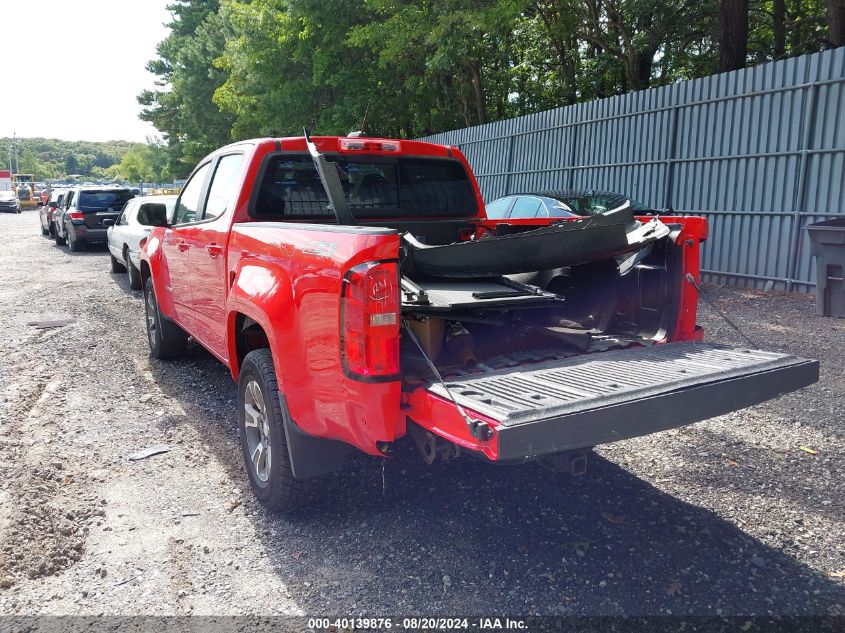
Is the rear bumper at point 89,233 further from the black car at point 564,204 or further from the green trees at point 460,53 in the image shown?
the black car at point 564,204

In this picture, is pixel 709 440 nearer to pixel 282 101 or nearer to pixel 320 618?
pixel 320 618

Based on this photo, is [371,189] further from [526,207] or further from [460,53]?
[460,53]

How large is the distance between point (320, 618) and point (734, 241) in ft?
32.9

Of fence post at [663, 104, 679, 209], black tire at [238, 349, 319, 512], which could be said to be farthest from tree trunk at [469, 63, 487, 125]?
black tire at [238, 349, 319, 512]

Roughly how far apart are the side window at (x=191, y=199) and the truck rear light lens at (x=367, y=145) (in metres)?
1.35

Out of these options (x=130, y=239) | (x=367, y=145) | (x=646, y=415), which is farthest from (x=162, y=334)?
(x=130, y=239)

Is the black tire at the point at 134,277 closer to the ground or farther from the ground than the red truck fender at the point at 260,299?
closer to the ground

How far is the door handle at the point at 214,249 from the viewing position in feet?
14.9

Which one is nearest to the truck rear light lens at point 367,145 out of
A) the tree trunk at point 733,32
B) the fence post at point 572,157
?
the fence post at point 572,157

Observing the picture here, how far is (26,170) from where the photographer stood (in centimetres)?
17950

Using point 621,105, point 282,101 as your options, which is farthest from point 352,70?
point 621,105

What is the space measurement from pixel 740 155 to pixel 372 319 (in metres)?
9.82

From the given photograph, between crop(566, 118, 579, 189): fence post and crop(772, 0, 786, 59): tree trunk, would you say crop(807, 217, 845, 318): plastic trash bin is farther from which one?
crop(772, 0, 786, 59): tree trunk

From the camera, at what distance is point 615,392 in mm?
2777
